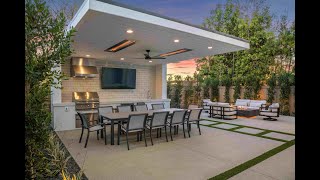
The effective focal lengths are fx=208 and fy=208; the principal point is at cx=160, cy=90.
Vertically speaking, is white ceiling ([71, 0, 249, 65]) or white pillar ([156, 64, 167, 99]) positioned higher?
white ceiling ([71, 0, 249, 65])

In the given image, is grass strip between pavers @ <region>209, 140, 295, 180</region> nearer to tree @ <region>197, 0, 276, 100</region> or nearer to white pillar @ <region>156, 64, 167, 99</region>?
white pillar @ <region>156, 64, 167, 99</region>

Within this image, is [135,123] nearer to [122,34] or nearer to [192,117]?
[192,117]

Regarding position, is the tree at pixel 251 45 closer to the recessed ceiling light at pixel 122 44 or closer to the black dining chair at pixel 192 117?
the black dining chair at pixel 192 117

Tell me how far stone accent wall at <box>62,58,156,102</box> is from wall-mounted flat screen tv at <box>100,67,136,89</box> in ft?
0.71

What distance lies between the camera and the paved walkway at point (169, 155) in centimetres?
363

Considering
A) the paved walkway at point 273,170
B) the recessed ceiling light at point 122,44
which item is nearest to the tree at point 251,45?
the paved walkway at point 273,170

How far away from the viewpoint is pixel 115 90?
32.3ft

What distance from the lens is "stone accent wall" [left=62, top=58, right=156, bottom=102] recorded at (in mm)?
8539

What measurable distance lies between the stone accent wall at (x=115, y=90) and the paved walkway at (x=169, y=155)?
2771 millimetres

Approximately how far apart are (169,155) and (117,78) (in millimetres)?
5916

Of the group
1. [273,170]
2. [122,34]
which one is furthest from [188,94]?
[273,170]

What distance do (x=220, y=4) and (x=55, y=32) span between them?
56.8 ft

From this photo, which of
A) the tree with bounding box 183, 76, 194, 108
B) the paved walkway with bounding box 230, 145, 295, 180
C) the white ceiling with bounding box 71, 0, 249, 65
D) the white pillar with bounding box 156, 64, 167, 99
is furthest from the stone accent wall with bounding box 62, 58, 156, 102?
the paved walkway with bounding box 230, 145, 295, 180
